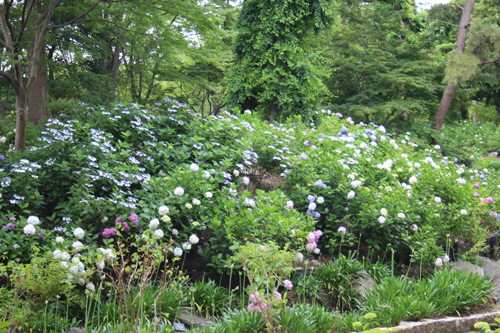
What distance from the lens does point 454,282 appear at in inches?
130

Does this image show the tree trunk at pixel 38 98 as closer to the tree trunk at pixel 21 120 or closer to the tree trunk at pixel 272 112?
the tree trunk at pixel 21 120

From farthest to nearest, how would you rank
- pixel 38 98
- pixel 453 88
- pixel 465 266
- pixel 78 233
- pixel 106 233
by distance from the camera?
pixel 453 88, pixel 38 98, pixel 465 266, pixel 106 233, pixel 78 233

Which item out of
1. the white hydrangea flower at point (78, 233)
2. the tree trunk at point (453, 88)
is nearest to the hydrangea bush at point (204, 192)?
the white hydrangea flower at point (78, 233)

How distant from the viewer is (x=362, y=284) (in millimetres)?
3342

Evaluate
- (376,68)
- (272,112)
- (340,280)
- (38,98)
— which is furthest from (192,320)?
(376,68)

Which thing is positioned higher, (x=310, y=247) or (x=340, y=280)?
(x=310, y=247)

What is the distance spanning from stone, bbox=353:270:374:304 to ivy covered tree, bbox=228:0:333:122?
4.14 metres

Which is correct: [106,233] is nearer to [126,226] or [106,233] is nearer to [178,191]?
[126,226]

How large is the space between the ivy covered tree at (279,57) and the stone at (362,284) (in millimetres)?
4137

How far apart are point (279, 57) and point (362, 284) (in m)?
4.92

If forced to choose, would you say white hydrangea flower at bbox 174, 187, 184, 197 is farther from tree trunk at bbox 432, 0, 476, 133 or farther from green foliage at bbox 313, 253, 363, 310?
tree trunk at bbox 432, 0, 476, 133

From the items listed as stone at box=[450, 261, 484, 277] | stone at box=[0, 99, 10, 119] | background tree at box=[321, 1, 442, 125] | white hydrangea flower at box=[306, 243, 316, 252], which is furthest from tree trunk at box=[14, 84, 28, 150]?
background tree at box=[321, 1, 442, 125]

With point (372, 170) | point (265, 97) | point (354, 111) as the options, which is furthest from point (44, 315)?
point (354, 111)

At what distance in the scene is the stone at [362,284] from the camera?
3271mm
